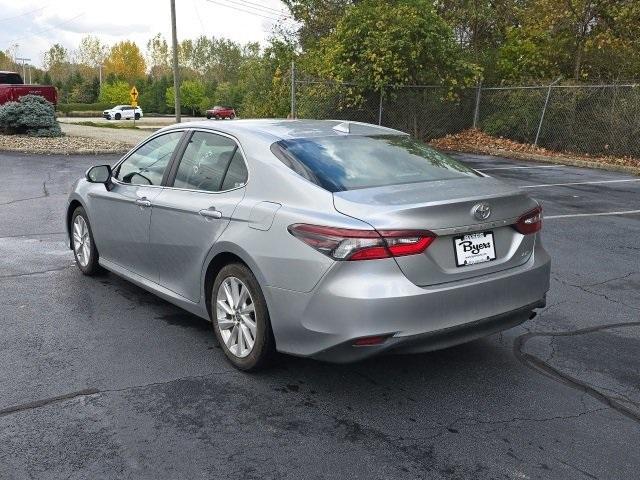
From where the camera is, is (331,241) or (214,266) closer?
(331,241)

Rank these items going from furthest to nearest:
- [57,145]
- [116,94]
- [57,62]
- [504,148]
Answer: [57,62]
[116,94]
[504,148]
[57,145]

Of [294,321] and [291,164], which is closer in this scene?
[294,321]

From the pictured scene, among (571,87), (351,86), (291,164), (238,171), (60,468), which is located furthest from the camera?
(351,86)

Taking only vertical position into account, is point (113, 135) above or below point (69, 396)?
below

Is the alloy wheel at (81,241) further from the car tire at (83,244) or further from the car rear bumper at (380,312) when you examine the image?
the car rear bumper at (380,312)

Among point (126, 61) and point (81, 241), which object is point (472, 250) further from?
point (126, 61)

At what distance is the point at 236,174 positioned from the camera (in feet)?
13.8

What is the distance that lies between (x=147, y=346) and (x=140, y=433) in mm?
1203

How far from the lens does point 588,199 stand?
11039mm

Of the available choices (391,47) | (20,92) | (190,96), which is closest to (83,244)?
(391,47)

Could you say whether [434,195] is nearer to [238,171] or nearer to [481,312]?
[481,312]

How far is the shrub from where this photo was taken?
2144cm

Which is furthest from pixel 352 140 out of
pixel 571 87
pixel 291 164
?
pixel 571 87

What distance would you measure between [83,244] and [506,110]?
17.0 meters
